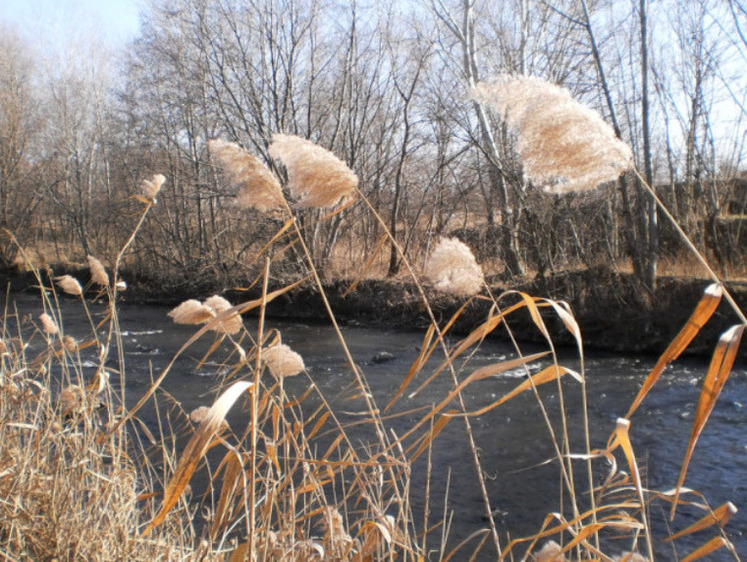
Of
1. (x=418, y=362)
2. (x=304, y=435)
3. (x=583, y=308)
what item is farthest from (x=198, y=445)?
(x=583, y=308)

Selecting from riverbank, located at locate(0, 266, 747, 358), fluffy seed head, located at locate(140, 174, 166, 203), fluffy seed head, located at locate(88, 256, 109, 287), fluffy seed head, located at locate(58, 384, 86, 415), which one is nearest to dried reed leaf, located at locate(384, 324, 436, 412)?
fluffy seed head, located at locate(140, 174, 166, 203)

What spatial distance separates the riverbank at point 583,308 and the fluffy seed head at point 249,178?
22.3 ft

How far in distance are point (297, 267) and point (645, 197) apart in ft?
23.9

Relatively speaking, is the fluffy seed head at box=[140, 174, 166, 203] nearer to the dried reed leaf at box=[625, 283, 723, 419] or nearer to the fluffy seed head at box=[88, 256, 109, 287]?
the fluffy seed head at box=[88, 256, 109, 287]

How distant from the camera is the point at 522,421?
685 centimetres

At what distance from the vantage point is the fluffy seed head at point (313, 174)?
1395 mm

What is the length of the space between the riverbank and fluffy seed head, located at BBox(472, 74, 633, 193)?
7083mm

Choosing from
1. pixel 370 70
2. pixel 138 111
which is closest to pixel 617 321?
pixel 370 70

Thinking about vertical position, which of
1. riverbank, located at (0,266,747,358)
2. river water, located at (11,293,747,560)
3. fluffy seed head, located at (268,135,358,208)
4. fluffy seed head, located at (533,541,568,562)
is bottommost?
river water, located at (11,293,747,560)

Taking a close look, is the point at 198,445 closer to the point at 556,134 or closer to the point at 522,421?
the point at 556,134

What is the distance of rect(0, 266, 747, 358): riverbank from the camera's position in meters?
9.99

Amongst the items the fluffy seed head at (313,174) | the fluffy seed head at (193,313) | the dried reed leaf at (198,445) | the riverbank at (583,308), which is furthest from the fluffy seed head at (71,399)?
the riverbank at (583,308)

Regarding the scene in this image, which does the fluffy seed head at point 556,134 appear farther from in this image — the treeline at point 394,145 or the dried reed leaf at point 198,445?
the treeline at point 394,145

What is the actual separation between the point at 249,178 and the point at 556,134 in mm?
628
